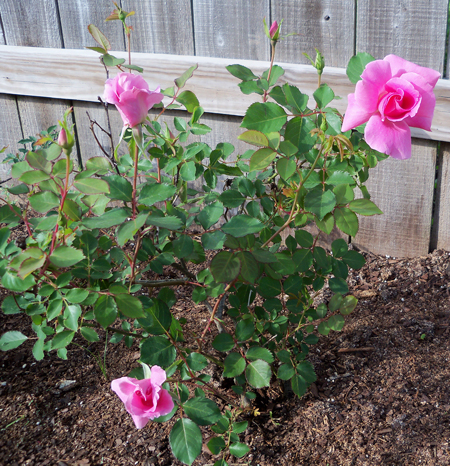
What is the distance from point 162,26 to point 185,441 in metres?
1.72

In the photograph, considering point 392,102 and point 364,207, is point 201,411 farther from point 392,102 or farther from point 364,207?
point 392,102

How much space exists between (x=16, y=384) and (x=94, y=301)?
88cm

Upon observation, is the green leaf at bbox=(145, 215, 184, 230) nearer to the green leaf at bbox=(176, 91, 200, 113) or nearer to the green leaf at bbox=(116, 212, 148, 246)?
the green leaf at bbox=(116, 212, 148, 246)

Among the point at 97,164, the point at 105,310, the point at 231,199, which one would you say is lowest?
the point at 105,310

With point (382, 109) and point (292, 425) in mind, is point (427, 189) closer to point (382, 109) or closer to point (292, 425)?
point (292, 425)

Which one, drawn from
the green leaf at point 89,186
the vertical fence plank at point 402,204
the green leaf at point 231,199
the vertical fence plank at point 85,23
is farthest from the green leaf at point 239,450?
the vertical fence plank at point 85,23

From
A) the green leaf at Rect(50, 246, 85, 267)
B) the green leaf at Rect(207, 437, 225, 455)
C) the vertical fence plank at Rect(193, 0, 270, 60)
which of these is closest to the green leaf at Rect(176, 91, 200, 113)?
the green leaf at Rect(50, 246, 85, 267)

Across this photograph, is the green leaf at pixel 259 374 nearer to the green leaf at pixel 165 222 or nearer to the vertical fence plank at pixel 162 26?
the green leaf at pixel 165 222

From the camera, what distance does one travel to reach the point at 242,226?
2.66 ft

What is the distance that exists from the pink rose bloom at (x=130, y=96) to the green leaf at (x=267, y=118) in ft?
0.61

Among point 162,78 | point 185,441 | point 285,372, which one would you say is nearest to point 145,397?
point 185,441

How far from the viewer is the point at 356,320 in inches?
65.6

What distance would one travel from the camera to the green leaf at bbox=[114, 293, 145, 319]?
0.79 meters

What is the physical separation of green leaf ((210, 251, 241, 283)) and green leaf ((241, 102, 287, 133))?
0.76ft
